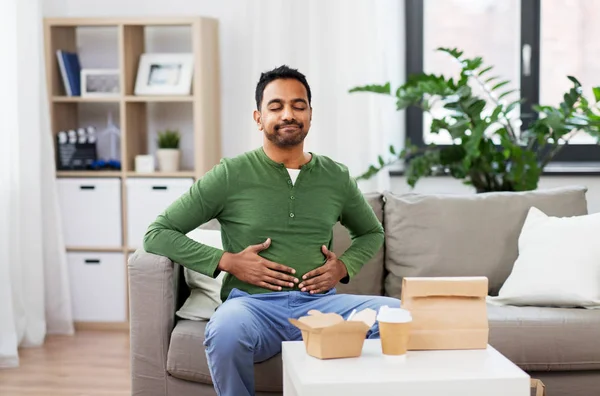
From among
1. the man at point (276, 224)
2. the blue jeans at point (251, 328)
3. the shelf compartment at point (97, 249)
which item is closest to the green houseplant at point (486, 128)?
the man at point (276, 224)

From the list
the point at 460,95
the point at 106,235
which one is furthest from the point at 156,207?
the point at 460,95

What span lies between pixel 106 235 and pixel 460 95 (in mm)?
1839

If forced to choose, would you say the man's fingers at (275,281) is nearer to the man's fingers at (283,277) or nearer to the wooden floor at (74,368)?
the man's fingers at (283,277)

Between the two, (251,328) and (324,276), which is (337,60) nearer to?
(324,276)

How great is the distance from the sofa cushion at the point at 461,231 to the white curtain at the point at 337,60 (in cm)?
102

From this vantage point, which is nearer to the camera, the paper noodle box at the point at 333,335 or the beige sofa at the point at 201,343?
the paper noodle box at the point at 333,335

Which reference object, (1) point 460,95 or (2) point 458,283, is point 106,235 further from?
(2) point 458,283

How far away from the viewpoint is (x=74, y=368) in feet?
12.5

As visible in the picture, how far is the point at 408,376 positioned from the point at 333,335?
0.20 m

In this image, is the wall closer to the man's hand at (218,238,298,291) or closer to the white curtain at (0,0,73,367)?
the white curtain at (0,0,73,367)

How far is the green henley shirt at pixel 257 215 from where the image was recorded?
2.65 m

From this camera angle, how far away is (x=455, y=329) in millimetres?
2154

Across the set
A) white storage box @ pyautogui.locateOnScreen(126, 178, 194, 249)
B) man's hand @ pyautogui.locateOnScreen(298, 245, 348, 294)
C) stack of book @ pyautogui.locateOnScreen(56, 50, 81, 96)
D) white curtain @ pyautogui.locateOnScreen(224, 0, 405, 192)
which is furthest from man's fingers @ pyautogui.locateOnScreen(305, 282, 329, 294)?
stack of book @ pyautogui.locateOnScreen(56, 50, 81, 96)

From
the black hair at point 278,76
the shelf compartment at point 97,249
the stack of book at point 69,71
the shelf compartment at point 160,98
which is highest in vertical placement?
the stack of book at point 69,71
